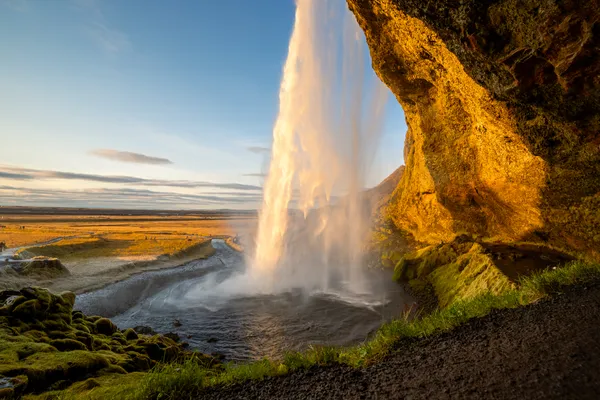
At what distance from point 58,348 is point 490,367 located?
12.2m

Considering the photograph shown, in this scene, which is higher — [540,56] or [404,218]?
[540,56]

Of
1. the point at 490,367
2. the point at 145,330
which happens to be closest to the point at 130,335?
the point at 145,330

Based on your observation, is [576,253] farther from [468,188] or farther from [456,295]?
[468,188]

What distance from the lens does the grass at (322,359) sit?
5.57 metres

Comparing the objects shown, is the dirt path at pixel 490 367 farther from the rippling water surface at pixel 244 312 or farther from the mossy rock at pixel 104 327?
the mossy rock at pixel 104 327

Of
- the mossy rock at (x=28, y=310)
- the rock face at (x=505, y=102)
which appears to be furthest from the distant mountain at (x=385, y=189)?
the mossy rock at (x=28, y=310)

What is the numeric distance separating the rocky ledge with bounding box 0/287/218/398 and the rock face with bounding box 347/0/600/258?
12624 millimetres

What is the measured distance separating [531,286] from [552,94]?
6.36m

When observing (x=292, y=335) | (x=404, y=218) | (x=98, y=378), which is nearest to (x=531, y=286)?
(x=292, y=335)

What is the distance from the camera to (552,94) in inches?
374

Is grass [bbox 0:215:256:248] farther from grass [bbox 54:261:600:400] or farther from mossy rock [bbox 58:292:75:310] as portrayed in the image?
grass [bbox 54:261:600:400]

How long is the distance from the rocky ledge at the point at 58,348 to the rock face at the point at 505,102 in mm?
12624

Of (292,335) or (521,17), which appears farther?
(292,335)

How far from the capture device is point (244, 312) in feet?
60.2
